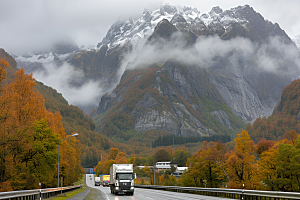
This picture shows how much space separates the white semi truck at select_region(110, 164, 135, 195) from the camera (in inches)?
1700

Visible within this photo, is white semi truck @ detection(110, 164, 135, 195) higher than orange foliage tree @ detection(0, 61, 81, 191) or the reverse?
the reverse

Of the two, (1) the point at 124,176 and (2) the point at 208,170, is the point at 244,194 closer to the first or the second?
(1) the point at 124,176

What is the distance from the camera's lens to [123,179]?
43.8 metres

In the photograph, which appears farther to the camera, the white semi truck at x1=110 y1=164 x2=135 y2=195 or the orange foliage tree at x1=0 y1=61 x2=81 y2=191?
the white semi truck at x1=110 y1=164 x2=135 y2=195

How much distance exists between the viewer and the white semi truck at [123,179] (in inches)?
1700

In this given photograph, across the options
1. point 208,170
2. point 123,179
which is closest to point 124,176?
point 123,179

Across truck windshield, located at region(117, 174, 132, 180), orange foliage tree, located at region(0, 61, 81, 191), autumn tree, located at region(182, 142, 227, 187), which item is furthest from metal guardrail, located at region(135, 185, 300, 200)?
autumn tree, located at region(182, 142, 227, 187)

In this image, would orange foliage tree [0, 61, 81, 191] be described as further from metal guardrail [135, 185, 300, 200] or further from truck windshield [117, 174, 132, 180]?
metal guardrail [135, 185, 300, 200]

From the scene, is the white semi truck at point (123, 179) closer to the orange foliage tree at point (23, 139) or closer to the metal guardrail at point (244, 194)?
the metal guardrail at point (244, 194)

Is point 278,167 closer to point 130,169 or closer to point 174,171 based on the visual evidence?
point 130,169

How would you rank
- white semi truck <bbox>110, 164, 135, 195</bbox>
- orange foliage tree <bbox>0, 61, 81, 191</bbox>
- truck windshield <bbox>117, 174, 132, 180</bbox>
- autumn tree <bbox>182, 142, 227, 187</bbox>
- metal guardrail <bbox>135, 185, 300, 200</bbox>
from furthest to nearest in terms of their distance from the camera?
autumn tree <bbox>182, 142, 227, 187</bbox> → truck windshield <bbox>117, 174, 132, 180</bbox> → white semi truck <bbox>110, 164, 135, 195</bbox> → orange foliage tree <bbox>0, 61, 81, 191</bbox> → metal guardrail <bbox>135, 185, 300, 200</bbox>

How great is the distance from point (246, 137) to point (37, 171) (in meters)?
68.9

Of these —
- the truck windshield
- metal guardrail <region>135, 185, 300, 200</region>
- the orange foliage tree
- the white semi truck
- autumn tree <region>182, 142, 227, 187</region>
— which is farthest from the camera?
autumn tree <region>182, 142, 227, 187</region>

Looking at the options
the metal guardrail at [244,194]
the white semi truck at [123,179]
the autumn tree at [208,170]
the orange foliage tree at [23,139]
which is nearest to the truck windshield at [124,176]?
the white semi truck at [123,179]
